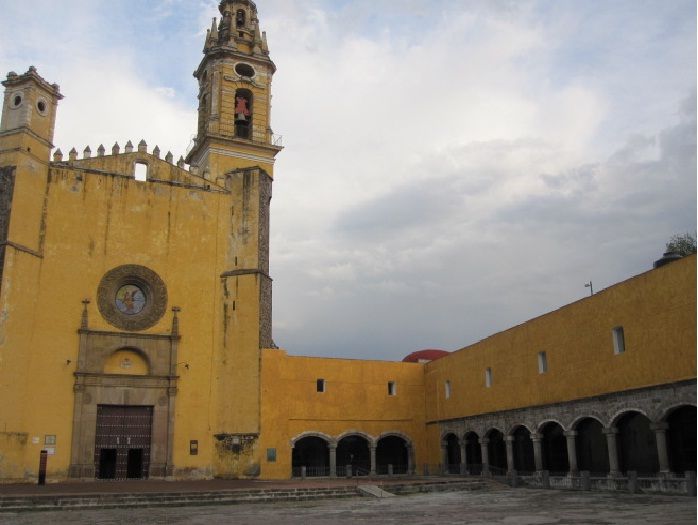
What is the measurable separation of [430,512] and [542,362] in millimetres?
10390

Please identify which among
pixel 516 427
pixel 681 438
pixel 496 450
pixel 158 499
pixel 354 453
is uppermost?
pixel 516 427

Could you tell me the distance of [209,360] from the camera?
28531 millimetres

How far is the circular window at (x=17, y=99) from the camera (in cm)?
2733

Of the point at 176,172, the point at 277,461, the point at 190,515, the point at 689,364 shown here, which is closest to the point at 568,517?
the point at 689,364

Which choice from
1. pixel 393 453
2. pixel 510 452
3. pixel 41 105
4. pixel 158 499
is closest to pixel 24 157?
pixel 41 105

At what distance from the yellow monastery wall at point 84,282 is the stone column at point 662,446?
1641cm

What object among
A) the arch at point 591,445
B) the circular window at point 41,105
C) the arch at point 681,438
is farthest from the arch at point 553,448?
the circular window at point 41,105

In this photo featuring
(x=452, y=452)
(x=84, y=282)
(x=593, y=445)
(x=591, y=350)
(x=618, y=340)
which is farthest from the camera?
(x=452, y=452)

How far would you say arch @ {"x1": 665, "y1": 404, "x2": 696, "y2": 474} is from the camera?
18516 mm

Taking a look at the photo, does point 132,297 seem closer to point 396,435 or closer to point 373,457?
point 373,457

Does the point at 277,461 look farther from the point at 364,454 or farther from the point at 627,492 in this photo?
the point at 627,492

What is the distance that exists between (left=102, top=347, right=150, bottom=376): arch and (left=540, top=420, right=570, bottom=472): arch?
592 inches

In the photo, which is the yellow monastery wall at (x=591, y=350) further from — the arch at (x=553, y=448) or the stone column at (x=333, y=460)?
the stone column at (x=333, y=460)

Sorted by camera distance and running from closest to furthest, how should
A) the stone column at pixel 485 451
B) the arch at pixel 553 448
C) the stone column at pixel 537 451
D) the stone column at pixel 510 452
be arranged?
the stone column at pixel 537 451, the arch at pixel 553 448, the stone column at pixel 510 452, the stone column at pixel 485 451
